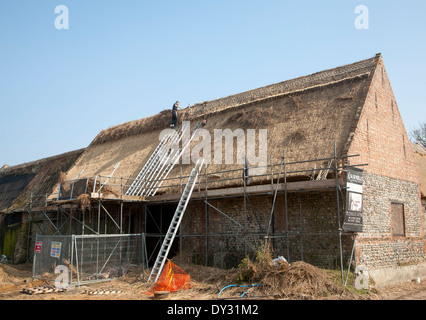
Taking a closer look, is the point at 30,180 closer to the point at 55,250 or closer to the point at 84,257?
the point at 55,250

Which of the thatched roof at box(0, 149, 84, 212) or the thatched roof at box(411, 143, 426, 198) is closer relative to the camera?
the thatched roof at box(411, 143, 426, 198)

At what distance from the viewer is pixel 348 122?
13.4 metres

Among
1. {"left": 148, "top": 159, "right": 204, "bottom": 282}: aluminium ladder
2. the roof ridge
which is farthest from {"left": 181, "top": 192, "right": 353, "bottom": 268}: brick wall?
the roof ridge

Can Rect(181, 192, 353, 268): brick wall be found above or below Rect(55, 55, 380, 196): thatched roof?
below

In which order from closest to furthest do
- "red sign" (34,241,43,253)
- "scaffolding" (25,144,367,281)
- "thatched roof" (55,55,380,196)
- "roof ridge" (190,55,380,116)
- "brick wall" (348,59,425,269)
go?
"scaffolding" (25,144,367,281) → "brick wall" (348,59,425,269) → "thatched roof" (55,55,380,196) → "red sign" (34,241,43,253) → "roof ridge" (190,55,380,116)

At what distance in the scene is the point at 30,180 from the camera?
26.5 meters

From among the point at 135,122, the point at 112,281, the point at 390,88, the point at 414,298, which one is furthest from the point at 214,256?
the point at 135,122

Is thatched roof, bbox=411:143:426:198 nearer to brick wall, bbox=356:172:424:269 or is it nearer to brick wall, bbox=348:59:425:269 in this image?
brick wall, bbox=348:59:425:269

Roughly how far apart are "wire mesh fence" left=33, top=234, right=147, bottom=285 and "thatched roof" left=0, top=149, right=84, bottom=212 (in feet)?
26.3

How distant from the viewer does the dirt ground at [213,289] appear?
10281mm

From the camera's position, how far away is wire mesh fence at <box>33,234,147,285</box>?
13453mm

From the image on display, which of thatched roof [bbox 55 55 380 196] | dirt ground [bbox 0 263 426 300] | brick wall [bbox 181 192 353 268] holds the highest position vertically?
thatched roof [bbox 55 55 380 196]

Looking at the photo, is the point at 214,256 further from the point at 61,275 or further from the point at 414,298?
the point at 414,298

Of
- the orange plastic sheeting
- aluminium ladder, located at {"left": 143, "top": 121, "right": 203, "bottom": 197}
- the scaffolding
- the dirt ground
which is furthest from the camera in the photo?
aluminium ladder, located at {"left": 143, "top": 121, "right": 203, "bottom": 197}
